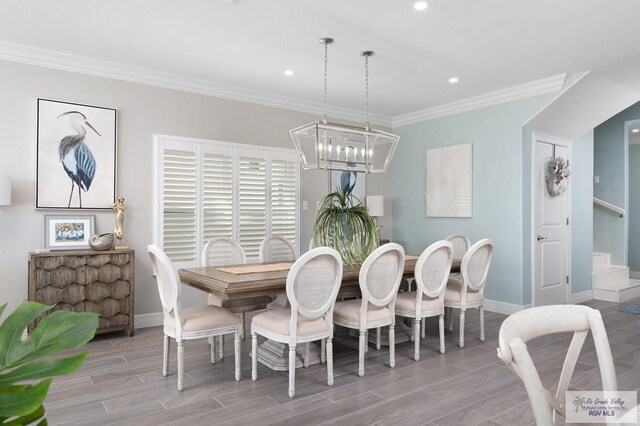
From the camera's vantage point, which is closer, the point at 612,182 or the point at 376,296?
the point at 376,296

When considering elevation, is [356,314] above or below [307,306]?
below

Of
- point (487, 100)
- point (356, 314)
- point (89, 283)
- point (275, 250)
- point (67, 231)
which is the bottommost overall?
point (356, 314)

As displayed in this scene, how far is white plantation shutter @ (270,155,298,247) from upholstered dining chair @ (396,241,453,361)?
7.17 feet

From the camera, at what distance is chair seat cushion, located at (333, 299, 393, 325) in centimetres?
326

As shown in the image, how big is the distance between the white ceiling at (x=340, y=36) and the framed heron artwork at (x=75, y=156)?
1.89ft

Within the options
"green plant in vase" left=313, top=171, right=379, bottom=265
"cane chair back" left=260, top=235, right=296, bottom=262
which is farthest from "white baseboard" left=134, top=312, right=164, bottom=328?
"green plant in vase" left=313, top=171, right=379, bottom=265

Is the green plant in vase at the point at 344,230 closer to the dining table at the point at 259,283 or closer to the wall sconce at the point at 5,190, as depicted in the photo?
the dining table at the point at 259,283

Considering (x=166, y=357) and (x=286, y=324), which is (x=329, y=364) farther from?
(x=166, y=357)

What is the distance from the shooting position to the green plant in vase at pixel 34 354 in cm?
62

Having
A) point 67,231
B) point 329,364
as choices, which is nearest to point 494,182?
point 329,364

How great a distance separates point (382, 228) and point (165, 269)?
4230mm

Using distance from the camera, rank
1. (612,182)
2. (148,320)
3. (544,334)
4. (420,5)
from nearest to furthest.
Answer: (544,334), (420,5), (148,320), (612,182)

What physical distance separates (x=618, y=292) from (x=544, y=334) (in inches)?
223

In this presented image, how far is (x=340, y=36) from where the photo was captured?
364cm
